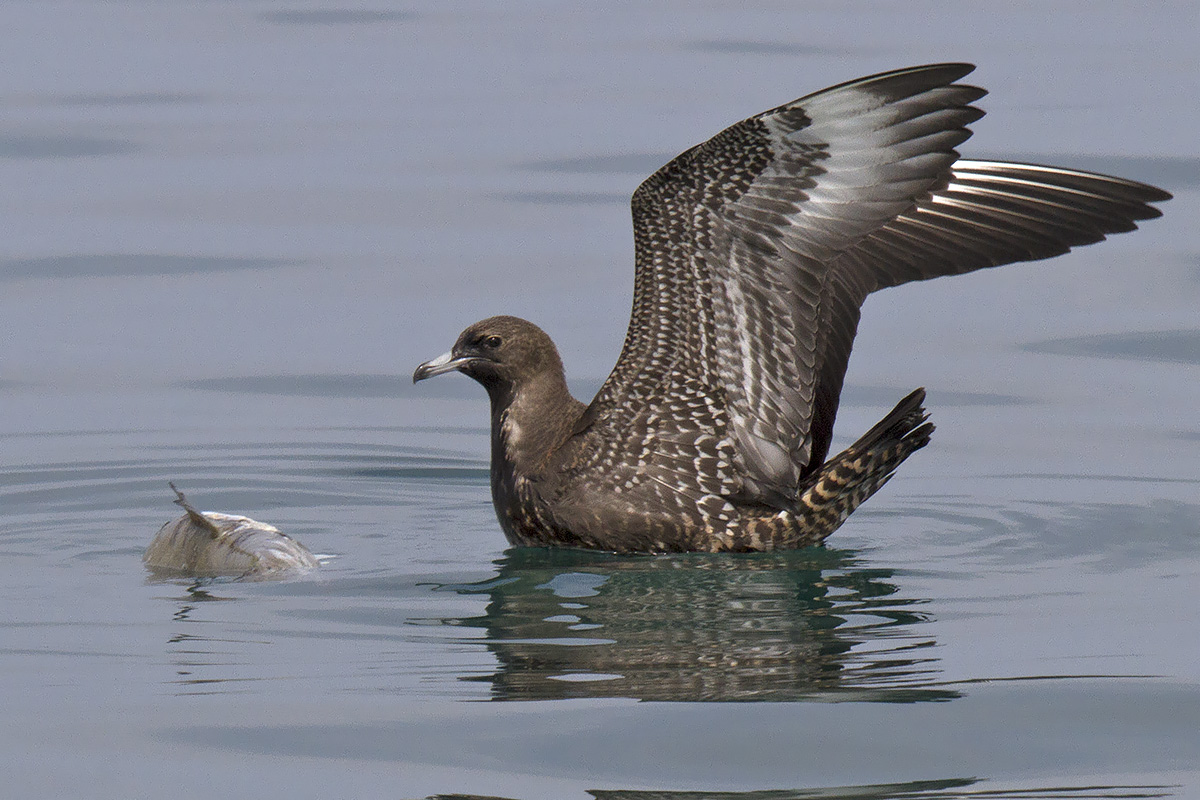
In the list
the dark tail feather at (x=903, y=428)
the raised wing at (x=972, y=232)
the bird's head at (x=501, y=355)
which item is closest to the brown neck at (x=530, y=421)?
the bird's head at (x=501, y=355)

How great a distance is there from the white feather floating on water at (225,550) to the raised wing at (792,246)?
1.33 meters

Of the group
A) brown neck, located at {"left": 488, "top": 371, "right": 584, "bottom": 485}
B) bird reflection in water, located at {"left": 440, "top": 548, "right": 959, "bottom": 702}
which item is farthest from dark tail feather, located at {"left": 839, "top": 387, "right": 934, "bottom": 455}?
brown neck, located at {"left": 488, "top": 371, "right": 584, "bottom": 485}

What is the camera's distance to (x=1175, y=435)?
9883 millimetres

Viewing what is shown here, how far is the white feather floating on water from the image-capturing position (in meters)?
7.21

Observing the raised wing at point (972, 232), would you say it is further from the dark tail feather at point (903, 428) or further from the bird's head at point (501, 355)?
the bird's head at point (501, 355)

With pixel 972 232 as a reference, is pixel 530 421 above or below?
below

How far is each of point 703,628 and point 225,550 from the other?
171cm

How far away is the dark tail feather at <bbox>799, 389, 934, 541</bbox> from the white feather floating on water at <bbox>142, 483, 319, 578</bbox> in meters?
1.91

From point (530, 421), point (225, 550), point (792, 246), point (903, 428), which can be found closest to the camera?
point (225, 550)

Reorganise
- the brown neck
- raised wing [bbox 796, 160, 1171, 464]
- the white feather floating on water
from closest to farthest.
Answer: the white feather floating on water → raised wing [bbox 796, 160, 1171, 464] → the brown neck

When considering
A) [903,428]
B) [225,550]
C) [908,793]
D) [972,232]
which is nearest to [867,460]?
[903,428]

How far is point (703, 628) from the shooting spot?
21.9ft

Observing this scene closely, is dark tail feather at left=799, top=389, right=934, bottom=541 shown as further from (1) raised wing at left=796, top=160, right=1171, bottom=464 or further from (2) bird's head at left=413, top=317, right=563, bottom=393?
(2) bird's head at left=413, top=317, right=563, bottom=393

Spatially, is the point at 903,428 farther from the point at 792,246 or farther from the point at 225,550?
the point at 225,550
